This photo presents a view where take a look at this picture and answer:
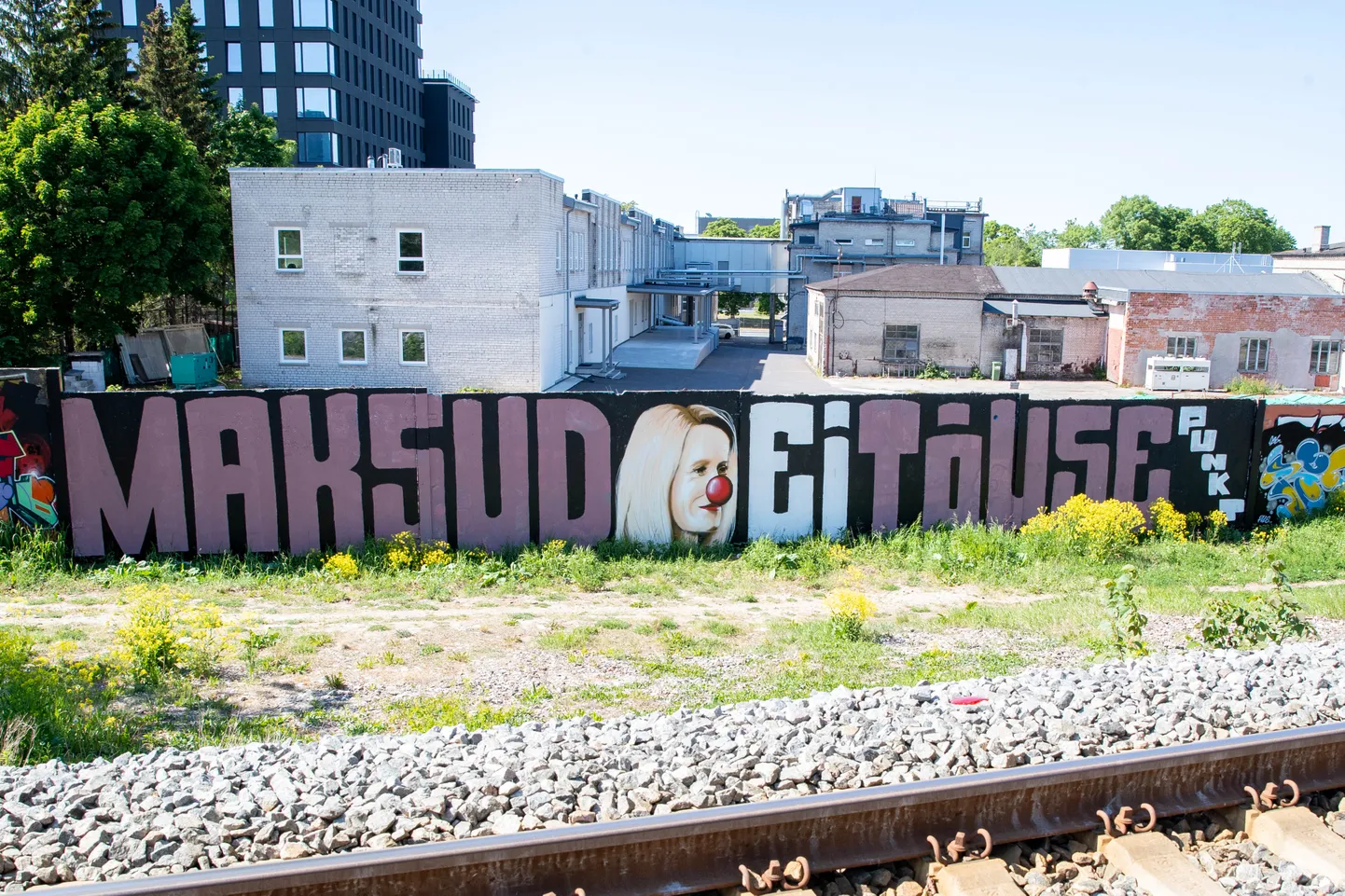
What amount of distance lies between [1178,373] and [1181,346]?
6.61 ft

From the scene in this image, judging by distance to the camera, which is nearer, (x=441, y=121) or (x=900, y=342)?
(x=900, y=342)

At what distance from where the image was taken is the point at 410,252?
31.8m

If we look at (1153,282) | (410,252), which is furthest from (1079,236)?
(410,252)

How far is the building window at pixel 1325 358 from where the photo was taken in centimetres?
3822

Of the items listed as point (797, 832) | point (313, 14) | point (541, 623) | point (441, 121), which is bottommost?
point (541, 623)

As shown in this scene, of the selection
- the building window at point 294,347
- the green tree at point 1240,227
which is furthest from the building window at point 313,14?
the green tree at point 1240,227

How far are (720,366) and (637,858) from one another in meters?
40.6

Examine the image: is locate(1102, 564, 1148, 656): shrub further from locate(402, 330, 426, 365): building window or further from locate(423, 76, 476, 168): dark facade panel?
locate(423, 76, 476, 168): dark facade panel

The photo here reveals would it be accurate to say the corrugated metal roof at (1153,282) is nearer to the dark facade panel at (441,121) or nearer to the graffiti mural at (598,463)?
the graffiti mural at (598,463)

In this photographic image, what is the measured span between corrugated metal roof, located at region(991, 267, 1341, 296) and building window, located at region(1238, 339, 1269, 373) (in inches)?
115

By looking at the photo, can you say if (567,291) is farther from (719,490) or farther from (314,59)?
(314,59)

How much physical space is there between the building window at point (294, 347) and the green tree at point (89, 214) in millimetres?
3655

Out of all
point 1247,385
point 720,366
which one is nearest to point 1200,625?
point 1247,385

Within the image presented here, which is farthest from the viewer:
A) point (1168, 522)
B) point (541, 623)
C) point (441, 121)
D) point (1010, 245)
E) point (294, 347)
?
point (1010, 245)
